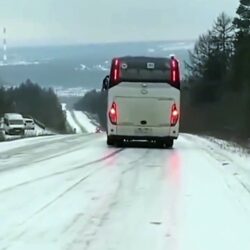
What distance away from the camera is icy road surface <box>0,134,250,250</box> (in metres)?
8.17

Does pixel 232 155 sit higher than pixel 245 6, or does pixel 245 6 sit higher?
pixel 245 6

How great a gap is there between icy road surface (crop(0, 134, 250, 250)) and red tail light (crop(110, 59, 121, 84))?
7.37 metres

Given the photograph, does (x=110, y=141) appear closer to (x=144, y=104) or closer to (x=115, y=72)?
(x=144, y=104)

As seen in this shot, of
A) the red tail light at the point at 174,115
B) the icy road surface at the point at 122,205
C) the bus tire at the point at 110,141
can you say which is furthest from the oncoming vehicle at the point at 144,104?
Result: the icy road surface at the point at 122,205

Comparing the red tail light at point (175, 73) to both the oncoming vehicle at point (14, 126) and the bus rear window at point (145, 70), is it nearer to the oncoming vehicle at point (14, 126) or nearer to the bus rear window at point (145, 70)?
the bus rear window at point (145, 70)

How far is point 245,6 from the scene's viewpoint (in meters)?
93.1

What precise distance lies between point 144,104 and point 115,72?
5.28 feet

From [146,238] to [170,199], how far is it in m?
3.14

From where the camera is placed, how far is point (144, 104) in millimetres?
24844

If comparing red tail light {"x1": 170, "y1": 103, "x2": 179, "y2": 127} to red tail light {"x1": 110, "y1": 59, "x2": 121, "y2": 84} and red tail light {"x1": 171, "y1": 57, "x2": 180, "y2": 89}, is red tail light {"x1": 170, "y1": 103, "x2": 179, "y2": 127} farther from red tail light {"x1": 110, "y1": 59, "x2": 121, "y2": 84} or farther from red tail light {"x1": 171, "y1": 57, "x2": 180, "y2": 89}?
red tail light {"x1": 110, "y1": 59, "x2": 121, "y2": 84}

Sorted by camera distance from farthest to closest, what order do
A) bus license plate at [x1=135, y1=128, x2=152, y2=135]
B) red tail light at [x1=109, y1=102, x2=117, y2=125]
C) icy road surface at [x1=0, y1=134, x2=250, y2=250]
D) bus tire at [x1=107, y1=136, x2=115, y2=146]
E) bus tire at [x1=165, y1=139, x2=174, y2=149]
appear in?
bus tire at [x1=107, y1=136, x2=115, y2=146] < bus tire at [x1=165, y1=139, x2=174, y2=149] < bus license plate at [x1=135, y1=128, x2=152, y2=135] < red tail light at [x1=109, y1=102, x2=117, y2=125] < icy road surface at [x1=0, y1=134, x2=250, y2=250]

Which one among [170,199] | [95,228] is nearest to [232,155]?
[170,199]

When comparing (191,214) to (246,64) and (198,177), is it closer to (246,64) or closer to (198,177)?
(198,177)

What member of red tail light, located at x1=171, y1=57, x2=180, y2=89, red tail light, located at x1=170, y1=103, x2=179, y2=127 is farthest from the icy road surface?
red tail light, located at x1=171, y1=57, x2=180, y2=89
